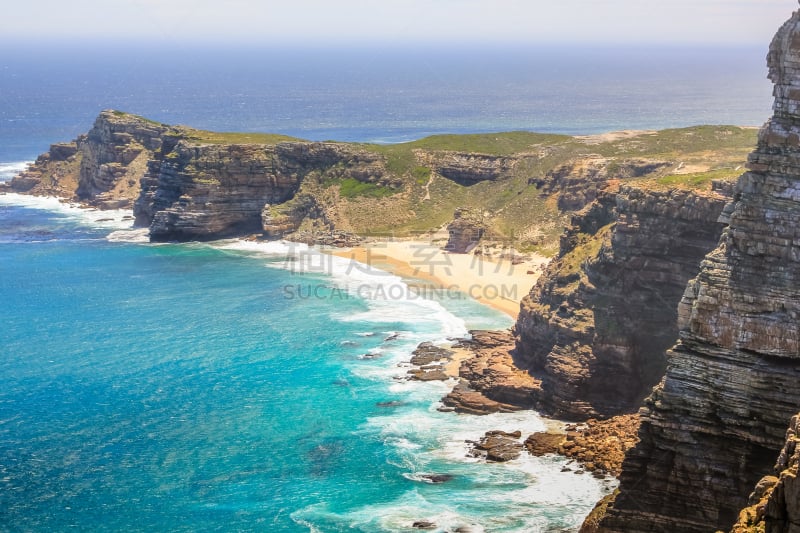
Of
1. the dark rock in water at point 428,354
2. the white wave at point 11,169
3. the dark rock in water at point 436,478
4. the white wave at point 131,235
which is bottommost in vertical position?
the dark rock in water at point 436,478

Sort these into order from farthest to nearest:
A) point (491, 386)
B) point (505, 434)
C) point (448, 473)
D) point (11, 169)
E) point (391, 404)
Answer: point (11, 169) < point (391, 404) < point (491, 386) < point (505, 434) < point (448, 473)

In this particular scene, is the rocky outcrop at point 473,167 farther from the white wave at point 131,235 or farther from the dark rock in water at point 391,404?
the dark rock in water at point 391,404

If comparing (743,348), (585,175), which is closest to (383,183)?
(585,175)

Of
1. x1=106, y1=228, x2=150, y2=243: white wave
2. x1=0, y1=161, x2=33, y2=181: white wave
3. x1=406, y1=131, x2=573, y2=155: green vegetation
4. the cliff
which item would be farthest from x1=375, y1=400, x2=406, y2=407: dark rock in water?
x1=0, y1=161, x2=33, y2=181: white wave

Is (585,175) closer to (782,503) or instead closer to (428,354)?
(428,354)

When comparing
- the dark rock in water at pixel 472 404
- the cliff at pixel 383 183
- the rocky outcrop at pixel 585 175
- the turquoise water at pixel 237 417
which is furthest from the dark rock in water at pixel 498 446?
the cliff at pixel 383 183
